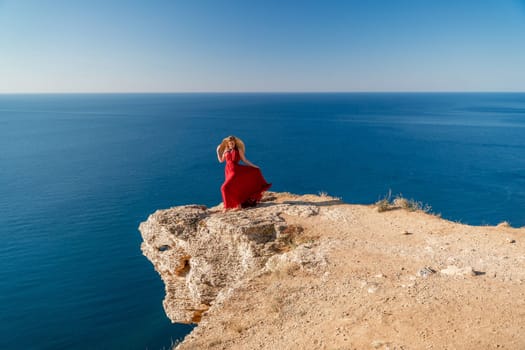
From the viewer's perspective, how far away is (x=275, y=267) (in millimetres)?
10586

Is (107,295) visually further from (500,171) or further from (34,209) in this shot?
(500,171)

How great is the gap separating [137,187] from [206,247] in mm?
35781

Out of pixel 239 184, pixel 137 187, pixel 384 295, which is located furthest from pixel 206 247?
pixel 137 187

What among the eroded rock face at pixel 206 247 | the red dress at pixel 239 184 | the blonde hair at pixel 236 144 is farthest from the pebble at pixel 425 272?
the blonde hair at pixel 236 144

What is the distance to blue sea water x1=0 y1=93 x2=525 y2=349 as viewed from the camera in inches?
816

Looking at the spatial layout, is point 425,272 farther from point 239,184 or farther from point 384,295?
point 239,184

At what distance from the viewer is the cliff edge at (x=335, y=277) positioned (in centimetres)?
730

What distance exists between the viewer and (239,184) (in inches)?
545

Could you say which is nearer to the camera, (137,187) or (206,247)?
(206,247)

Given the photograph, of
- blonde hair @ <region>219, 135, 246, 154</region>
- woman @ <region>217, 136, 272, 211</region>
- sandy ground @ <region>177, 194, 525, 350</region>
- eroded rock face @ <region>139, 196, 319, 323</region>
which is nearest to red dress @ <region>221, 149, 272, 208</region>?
woman @ <region>217, 136, 272, 211</region>

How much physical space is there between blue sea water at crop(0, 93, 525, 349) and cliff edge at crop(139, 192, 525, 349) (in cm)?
970

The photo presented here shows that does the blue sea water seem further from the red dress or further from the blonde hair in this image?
the blonde hair

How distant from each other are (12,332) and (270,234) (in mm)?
17472

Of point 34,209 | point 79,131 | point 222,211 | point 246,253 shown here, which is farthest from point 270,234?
point 79,131
